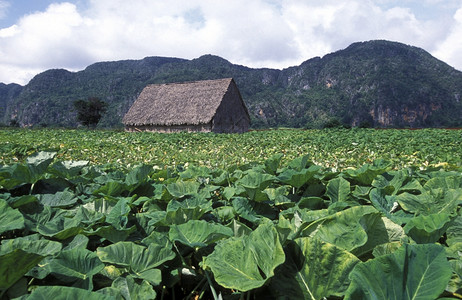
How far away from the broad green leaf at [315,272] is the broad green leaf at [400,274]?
0.39 feet

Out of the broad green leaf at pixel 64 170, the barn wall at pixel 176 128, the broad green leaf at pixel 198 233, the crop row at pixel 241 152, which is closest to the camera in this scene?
the broad green leaf at pixel 198 233

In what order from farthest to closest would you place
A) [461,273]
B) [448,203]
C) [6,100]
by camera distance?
[6,100], [448,203], [461,273]

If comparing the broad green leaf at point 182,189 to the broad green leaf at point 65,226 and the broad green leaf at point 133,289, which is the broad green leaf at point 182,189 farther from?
the broad green leaf at point 133,289

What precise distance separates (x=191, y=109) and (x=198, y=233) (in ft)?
94.1

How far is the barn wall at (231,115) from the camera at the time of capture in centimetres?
2893

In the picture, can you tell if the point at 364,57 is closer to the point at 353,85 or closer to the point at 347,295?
the point at 353,85

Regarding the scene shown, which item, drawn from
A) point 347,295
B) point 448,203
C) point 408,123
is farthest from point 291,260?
point 408,123

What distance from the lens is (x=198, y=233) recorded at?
97cm

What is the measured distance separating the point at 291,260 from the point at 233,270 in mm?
152

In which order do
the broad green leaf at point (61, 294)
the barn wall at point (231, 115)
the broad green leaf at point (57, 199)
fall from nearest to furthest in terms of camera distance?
the broad green leaf at point (61, 294), the broad green leaf at point (57, 199), the barn wall at point (231, 115)

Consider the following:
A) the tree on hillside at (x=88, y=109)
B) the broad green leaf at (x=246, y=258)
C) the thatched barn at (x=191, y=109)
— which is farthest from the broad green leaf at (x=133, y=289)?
the tree on hillside at (x=88, y=109)

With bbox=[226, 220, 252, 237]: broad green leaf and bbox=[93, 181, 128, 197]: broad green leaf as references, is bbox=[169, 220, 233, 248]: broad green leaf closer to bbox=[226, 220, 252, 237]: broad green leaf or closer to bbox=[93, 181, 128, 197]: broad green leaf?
bbox=[226, 220, 252, 237]: broad green leaf

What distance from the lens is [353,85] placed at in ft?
414

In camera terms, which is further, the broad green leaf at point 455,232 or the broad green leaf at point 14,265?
the broad green leaf at point 455,232
